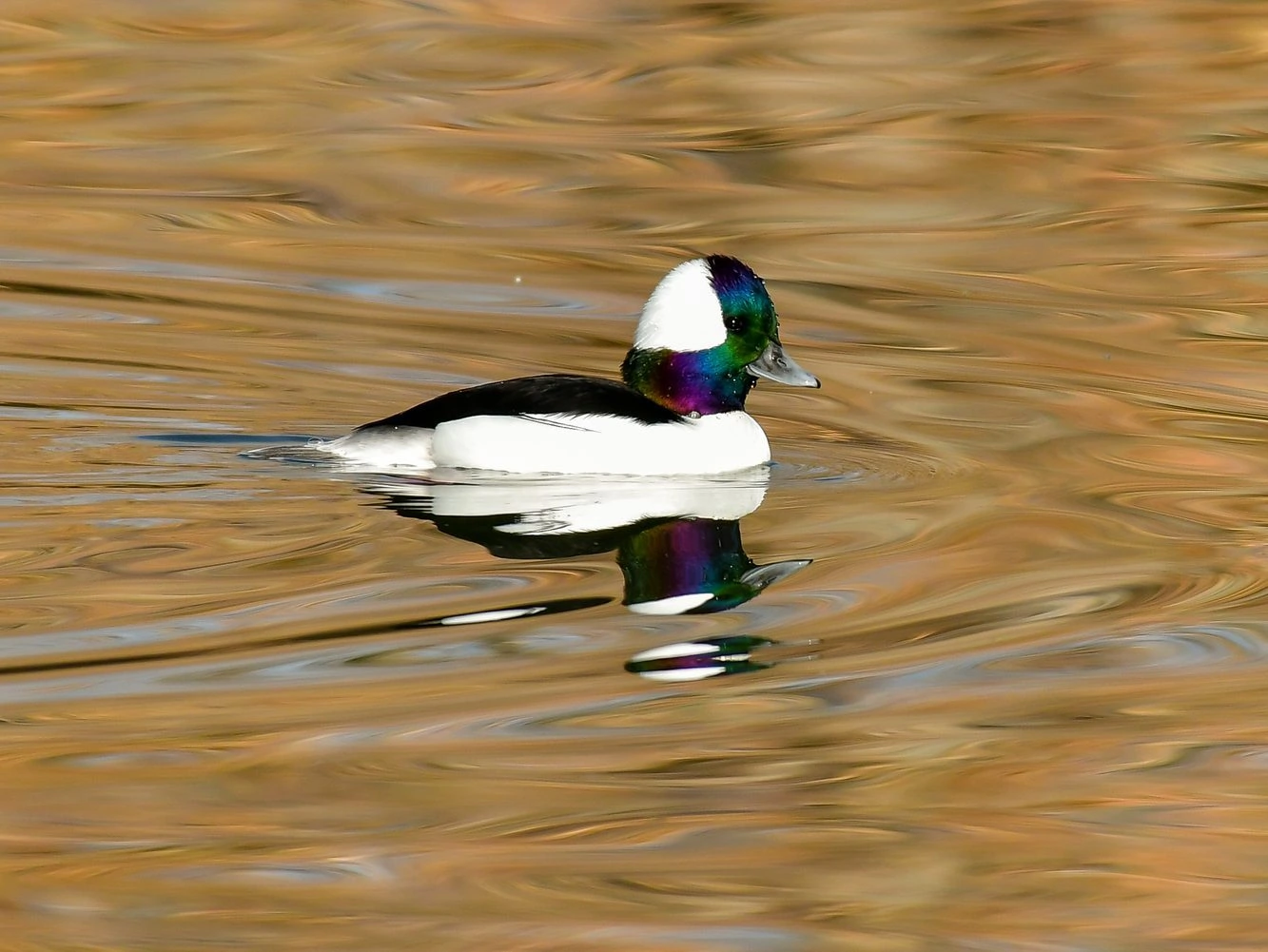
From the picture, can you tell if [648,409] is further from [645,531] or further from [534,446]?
[645,531]

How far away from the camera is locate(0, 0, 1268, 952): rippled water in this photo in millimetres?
4684

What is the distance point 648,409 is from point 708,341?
1.33ft

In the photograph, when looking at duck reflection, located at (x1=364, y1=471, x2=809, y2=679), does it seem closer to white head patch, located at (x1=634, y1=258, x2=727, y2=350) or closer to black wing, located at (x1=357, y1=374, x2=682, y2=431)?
black wing, located at (x1=357, y1=374, x2=682, y2=431)

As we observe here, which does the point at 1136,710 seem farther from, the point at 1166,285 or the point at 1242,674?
the point at 1166,285

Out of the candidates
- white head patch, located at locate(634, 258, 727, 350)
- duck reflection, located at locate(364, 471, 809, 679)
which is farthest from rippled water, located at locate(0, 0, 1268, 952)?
white head patch, located at locate(634, 258, 727, 350)

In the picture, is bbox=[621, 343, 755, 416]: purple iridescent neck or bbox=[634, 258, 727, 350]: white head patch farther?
bbox=[621, 343, 755, 416]: purple iridescent neck

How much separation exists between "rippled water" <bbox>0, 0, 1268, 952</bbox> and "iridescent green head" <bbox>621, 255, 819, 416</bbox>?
1.34 feet

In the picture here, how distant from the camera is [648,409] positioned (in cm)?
799

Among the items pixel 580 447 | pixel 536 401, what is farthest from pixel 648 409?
pixel 536 401

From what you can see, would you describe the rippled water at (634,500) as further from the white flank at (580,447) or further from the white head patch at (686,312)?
the white head patch at (686,312)

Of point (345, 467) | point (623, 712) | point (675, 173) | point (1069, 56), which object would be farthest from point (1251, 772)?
point (1069, 56)

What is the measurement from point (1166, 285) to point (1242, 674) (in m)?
5.24

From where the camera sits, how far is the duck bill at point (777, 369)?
27.2ft

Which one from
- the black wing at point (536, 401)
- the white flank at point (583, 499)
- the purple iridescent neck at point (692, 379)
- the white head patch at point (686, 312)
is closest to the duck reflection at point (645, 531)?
the white flank at point (583, 499)
